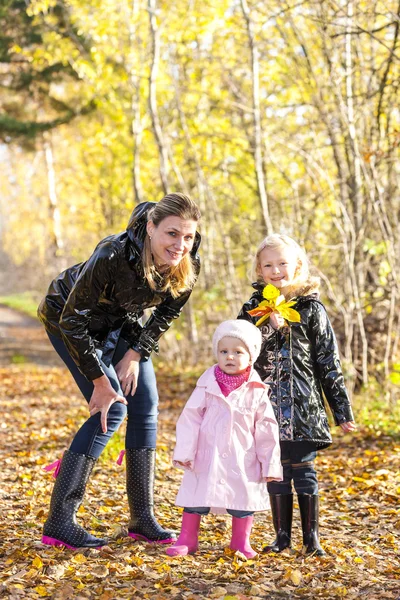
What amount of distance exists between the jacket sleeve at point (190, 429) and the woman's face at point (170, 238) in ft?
2.14

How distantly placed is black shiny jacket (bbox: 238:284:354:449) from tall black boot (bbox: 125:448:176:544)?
739mm

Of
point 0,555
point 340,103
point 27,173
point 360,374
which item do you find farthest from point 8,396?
point 27,173

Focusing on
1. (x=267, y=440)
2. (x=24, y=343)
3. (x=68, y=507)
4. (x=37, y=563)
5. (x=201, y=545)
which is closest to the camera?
(x=37, y=563)

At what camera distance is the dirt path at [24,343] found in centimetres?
1510

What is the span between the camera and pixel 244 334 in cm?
343

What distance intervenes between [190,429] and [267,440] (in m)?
0.36

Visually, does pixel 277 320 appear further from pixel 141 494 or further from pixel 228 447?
pixel 141 494

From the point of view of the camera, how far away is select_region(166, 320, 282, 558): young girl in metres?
3.35

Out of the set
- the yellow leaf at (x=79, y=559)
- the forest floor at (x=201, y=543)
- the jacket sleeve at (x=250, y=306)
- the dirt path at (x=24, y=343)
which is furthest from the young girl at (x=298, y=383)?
the dirt path at (x=24, y=343)

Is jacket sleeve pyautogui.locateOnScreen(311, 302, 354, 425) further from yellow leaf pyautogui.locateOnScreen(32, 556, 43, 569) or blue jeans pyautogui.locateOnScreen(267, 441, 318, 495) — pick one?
yellow leaf pyautogui.locateOnScreen(32, 556, 43, 569)

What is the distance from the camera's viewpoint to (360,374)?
8.12 m

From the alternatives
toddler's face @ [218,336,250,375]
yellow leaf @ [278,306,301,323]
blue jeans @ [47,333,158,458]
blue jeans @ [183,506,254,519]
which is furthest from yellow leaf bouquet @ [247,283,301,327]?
blue jeans @ [183,506,254,519]

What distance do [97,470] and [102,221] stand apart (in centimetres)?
1151

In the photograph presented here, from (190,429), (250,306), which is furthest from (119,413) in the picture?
(250,306)
